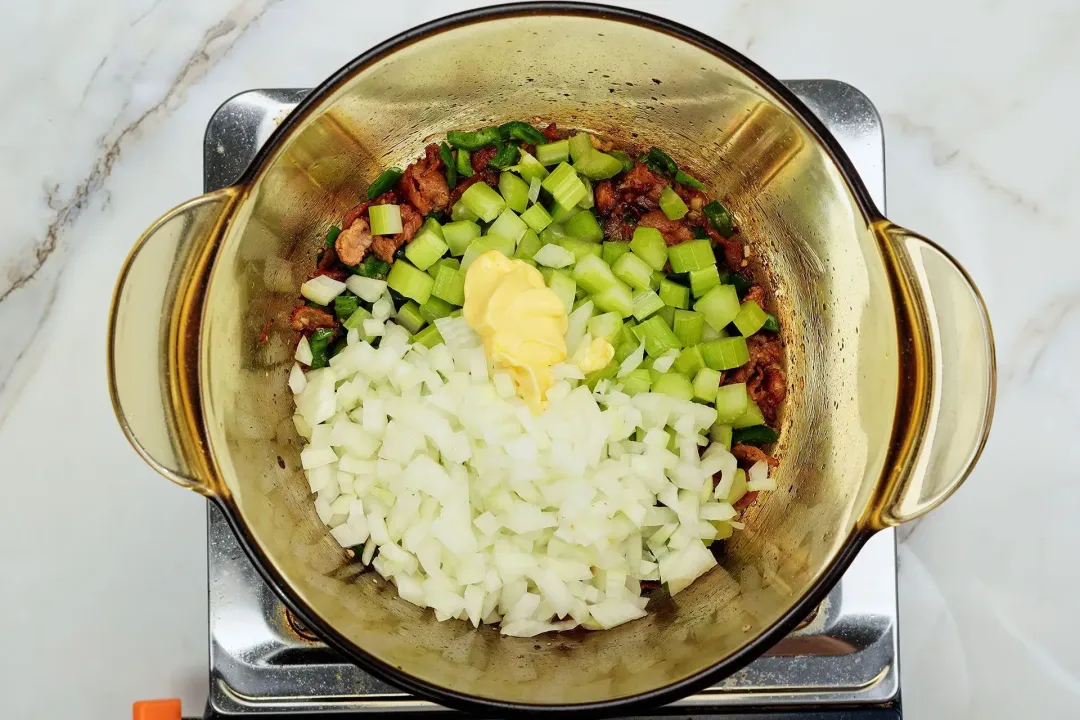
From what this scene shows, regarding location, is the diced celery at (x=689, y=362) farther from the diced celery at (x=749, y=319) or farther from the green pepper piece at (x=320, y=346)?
the green pepper piece at (x=320, y=346)

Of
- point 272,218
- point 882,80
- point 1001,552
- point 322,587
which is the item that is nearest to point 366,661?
A: point 322,587

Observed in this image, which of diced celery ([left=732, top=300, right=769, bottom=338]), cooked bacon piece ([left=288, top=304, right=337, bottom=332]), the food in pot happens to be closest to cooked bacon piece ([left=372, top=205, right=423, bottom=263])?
the food in pot

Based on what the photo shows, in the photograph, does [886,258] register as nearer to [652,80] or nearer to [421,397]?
[652,80]

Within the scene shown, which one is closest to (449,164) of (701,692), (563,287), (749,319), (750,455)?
(563,287)

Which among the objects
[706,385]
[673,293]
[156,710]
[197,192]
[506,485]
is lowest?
[156,710]

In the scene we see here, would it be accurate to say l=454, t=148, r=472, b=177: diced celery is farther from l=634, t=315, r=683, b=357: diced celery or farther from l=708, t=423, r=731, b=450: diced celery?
l=708, t=423, r=731, b=450: diced celery

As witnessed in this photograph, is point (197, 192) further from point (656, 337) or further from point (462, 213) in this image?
point (656, 337)
